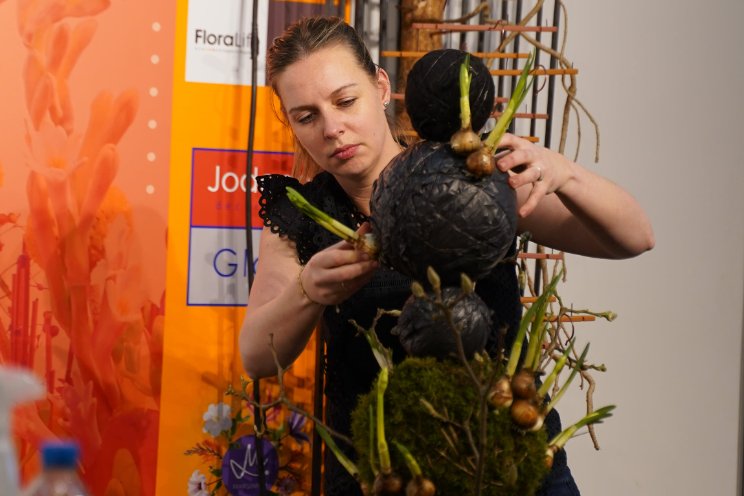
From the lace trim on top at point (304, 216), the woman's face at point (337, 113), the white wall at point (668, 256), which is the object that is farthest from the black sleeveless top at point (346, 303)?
the white wall at point (668, 256)

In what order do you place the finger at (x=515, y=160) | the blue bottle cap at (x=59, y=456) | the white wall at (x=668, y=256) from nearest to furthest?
the blue bottle cap at (x=59, y=456) → the finger at (x=515, y=160) → the white wall at (x=668, y=256)

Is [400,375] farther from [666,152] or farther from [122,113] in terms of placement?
[666,152]

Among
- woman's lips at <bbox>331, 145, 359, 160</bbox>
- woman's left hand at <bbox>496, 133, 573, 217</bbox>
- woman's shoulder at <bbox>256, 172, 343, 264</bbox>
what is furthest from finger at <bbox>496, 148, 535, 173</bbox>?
woman's shoulder at <bbox>256, 172, 343, 264</bbox>

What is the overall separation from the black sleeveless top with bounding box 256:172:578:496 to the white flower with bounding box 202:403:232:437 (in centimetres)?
59

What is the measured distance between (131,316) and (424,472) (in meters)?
1.27

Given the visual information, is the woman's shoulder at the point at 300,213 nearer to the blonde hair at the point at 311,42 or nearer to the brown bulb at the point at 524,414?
the blonde hair at the point at 311,42

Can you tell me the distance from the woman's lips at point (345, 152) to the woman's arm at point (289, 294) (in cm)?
19

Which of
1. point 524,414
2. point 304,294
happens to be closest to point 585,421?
point 524,414

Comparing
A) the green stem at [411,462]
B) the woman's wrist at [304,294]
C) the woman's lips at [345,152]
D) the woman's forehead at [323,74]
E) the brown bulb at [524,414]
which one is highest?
the woman's forehead at [323,74]

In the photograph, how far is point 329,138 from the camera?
1246 millimetres

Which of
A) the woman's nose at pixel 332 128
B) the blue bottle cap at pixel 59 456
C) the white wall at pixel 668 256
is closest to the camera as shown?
the blue bottle cap at pixel 59 456

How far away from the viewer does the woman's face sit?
125 cm

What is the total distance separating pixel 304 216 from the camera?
4.62ft

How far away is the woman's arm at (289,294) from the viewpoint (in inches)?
38.7
